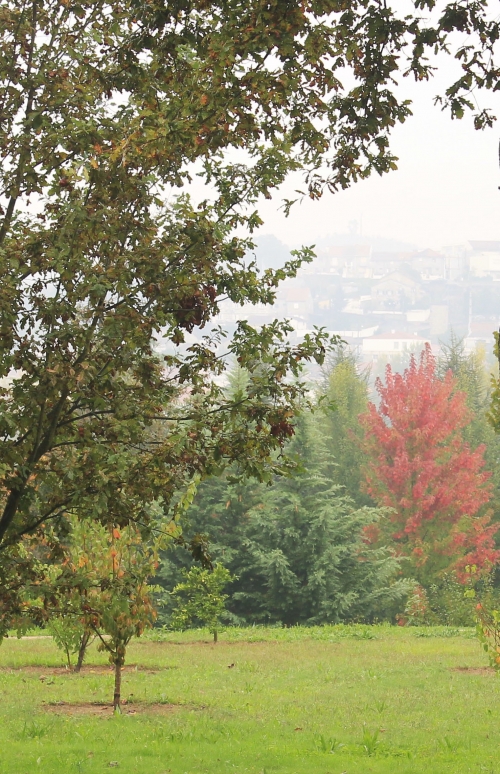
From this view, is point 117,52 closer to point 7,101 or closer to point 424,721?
point 7,101

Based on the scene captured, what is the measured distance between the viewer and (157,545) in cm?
716

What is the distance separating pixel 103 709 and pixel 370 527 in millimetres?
20300

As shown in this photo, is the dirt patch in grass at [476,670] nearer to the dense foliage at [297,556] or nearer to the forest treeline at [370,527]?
the forest treeline at [370,527]

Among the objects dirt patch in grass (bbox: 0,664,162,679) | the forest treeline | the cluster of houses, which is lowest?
dirt patch in grass (bbox: 0,664,162,679)

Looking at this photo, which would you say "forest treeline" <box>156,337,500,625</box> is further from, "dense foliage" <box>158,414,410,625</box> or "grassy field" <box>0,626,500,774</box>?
"grassy field" <box>0,626,500,774</box>

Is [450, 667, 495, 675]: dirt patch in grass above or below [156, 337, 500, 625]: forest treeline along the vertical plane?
below

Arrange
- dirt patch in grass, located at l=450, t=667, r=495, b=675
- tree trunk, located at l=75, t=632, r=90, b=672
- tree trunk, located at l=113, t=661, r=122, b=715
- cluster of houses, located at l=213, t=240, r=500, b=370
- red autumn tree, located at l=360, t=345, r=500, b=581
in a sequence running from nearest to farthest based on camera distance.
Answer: tree trunk, located at l=113, t=661, r=122, b=715
tree trunk, located at l=75, t=632, r=90, b=672
dirt patch in grass, located at l=450, t=667, r=495, b=675
red autumn tree, located at l=360, t=345, r=500, b=581
cluster of houses, located at l=213, t=240, r=500, b=370

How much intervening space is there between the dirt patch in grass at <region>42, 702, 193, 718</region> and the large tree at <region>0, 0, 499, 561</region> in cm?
518

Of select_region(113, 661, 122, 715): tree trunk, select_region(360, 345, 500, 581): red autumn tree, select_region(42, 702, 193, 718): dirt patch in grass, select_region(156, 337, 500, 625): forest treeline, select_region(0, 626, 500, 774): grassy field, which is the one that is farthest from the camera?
select_region(360, 345, 500, 581): red autumn tree

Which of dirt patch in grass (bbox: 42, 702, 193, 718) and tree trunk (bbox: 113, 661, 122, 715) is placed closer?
tree trunk (bbox: 113, 661, 122, 715)

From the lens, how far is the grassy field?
705cm

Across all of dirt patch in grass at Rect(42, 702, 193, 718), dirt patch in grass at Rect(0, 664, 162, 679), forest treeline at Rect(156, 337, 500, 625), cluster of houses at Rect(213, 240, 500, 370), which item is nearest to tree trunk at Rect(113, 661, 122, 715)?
dirt patch in grass at Rect(42, 702, 193, 718)

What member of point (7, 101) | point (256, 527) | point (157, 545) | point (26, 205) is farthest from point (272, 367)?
point (256, 527)

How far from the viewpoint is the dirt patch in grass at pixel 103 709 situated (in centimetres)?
938
